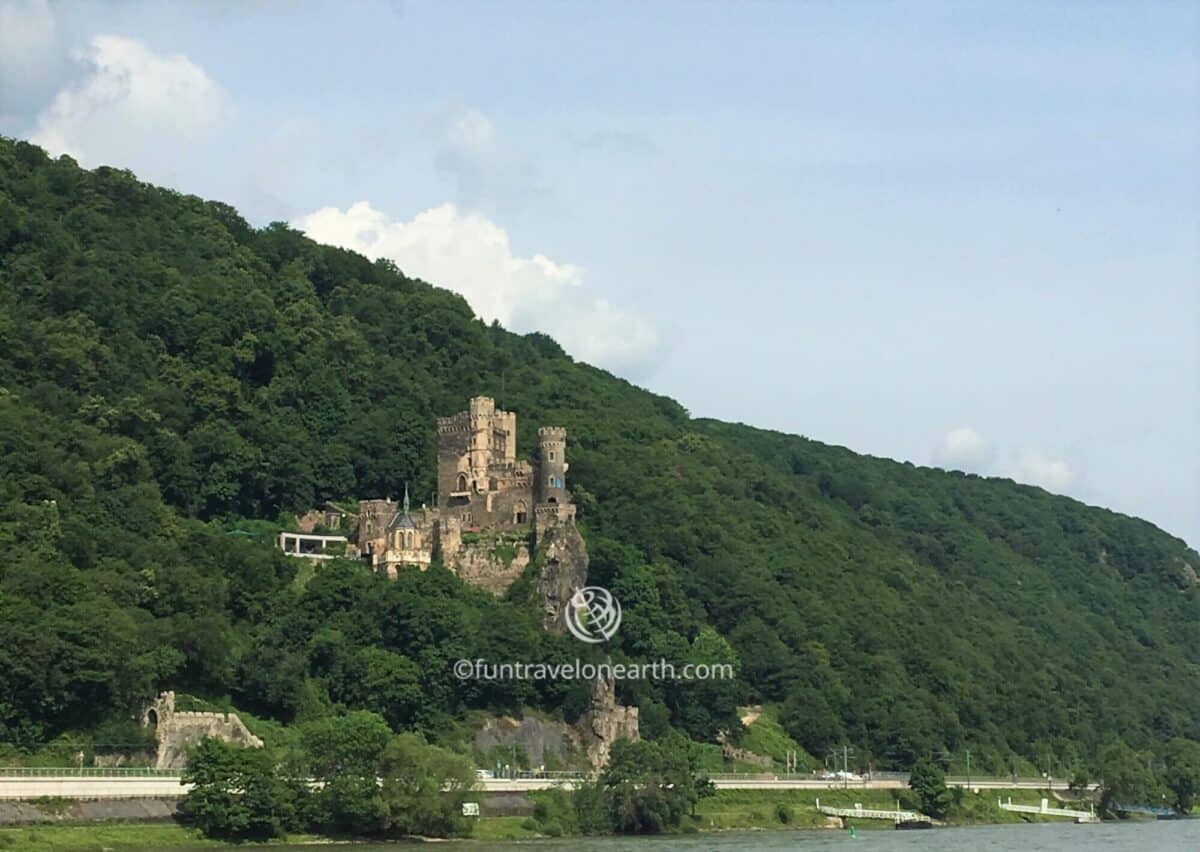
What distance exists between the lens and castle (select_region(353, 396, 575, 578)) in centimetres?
12550

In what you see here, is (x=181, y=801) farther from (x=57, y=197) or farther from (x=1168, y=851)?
(x=57, y=197)

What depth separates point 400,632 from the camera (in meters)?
115

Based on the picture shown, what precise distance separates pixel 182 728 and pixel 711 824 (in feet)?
89.8

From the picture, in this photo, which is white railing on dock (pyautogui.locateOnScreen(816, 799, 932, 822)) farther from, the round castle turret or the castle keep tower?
the round castle turret

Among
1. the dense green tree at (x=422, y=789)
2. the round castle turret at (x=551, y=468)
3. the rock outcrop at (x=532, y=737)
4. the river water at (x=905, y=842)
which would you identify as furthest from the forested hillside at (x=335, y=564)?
the river water at (x=905, y=842)

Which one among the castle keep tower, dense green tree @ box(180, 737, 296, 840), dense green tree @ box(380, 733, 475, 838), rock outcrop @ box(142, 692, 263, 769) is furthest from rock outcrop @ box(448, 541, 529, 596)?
dense green tree @ box(180, 737, 296, 840)

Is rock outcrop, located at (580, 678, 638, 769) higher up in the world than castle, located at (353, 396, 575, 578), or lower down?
lower down

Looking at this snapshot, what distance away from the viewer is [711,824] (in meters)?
109

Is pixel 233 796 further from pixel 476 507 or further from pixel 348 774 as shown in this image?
pixel 476 507

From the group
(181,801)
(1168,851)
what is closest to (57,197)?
(181,801)

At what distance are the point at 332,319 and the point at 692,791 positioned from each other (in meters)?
61.6

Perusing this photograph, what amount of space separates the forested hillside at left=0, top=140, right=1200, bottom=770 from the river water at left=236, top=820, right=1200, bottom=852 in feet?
53.8

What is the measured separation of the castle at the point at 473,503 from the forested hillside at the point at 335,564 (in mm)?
3376

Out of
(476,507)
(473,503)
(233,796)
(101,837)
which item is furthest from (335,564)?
(101,837)
